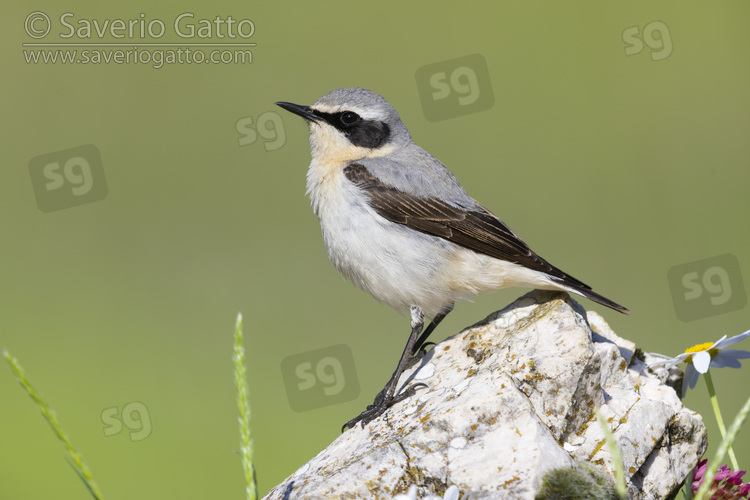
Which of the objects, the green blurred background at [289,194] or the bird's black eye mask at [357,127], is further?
the green blurred background at [289,194]

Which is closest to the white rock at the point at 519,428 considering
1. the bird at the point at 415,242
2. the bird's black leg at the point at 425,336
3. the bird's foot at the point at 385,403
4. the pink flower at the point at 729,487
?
the bird's foot at the point at 385,403

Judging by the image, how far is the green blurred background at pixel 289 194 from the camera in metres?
9.05

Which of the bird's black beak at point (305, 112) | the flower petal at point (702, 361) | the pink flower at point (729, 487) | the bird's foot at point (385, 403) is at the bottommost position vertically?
the pink flower at point (729, 487)

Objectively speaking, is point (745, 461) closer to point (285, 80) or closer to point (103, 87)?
point (285, 80)

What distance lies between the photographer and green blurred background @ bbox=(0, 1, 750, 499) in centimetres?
905

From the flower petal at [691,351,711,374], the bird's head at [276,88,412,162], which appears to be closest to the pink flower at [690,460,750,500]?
the flower petal at [691,351,711,374]

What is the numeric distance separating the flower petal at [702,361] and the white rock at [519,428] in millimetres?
339

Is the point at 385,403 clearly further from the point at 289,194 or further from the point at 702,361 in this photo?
the point at 289,194

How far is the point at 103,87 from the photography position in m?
13.9

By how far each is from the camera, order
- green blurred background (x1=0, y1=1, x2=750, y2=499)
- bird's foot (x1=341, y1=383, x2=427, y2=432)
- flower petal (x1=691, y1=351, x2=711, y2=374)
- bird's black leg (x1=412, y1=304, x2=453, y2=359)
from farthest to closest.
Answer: green blurred background (x1=0, y1=1, x2=750, y2=499) → bird's black leg (x1=412, y1=304, x2=453, y2=359) → bird's foot (x1=341, y1=383, x2=427, y2=432) → flower petal (x1=691, y1=351, x2=711, y2=374)

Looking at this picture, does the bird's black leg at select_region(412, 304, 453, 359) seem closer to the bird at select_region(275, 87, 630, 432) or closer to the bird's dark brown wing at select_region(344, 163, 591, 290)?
the bird at select_region(275, 87, 630, 432)

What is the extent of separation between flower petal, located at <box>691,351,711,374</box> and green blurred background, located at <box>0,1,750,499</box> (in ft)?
13.2

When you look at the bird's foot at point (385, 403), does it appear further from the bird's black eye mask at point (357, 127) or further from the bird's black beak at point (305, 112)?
the bird's black beak at point (305, 112)

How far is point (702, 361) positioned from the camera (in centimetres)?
362
